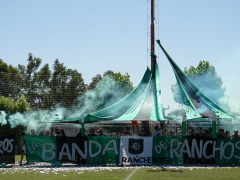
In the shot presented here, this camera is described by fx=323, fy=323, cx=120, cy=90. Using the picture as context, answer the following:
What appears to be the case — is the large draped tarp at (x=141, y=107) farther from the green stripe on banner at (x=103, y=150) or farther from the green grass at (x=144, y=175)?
the green grass at (x=144, y=175)

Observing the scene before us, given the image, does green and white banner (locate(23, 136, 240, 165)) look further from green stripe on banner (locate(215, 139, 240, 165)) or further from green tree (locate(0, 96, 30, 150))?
green tree (locate(0, 96, 30, 150))

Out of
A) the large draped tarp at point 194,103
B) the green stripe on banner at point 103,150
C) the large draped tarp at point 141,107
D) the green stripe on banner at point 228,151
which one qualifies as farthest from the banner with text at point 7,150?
the green stripe on banner at point 228,151

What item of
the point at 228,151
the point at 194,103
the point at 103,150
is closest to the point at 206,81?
the point at 194,103

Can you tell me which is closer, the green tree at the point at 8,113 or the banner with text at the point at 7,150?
the banner with text at the point at 7,150

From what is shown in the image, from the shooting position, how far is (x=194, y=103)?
16.4m

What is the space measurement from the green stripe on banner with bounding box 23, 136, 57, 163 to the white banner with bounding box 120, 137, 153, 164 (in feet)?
10.4

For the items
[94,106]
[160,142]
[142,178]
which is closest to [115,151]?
[160,142]

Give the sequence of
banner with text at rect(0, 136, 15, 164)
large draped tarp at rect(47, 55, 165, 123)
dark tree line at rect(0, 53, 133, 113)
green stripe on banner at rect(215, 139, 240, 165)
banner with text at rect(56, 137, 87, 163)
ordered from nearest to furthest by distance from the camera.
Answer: green stripe on banner at rect(215, 139, 240, 165), banner with text at rect(56, 137, 87, 163), banner with text at rect(0, 136, 15, 164), large draped tarp at rect(47, 55, 165, 123), dark tree line at rect(0, 53, 133, 113)

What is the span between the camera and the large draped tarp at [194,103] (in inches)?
616

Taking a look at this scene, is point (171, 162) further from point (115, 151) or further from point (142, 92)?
point (142, 92)

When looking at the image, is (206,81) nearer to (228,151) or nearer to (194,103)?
(194,103)

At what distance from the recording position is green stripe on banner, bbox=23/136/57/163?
14.8 m

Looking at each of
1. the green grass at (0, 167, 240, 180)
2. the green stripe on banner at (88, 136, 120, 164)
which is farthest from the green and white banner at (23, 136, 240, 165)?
the green grass at (0, 167, 240, 180)

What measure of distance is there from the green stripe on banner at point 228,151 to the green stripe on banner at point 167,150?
64.0 inches
